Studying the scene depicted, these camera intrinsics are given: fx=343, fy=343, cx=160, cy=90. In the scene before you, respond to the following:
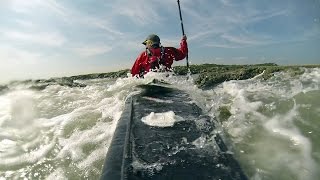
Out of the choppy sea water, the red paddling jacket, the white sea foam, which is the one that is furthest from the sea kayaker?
the white sea foam

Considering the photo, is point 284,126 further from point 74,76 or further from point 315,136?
point 74,76

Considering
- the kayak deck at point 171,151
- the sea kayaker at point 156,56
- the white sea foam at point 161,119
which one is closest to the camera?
the kayak deck at point 171,151

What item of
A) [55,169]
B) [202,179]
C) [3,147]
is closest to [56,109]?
[3,147]

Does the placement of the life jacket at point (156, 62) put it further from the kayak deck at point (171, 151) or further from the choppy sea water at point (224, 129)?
the kayak deck at point (171, 151)

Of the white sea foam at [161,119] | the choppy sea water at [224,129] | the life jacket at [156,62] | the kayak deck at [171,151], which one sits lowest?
the choppy sea water at [224,129]

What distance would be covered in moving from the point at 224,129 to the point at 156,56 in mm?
6109

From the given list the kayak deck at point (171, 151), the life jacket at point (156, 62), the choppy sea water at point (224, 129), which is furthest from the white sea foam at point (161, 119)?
the life jacket at point (156, 62)

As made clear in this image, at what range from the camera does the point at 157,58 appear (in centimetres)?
1318

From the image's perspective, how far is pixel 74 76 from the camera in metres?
35.0

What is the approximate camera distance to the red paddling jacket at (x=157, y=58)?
43.4ft

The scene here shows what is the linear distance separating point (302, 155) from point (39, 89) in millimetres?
17318

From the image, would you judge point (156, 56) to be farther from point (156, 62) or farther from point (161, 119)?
point (161, 119)

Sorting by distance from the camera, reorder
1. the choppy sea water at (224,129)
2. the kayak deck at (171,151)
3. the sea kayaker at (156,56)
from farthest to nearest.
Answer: the sea kayaker at (156,56), the choppy sea water at (224,129), the kayak deck at (171,151)

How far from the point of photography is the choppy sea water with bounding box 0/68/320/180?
246 inches
